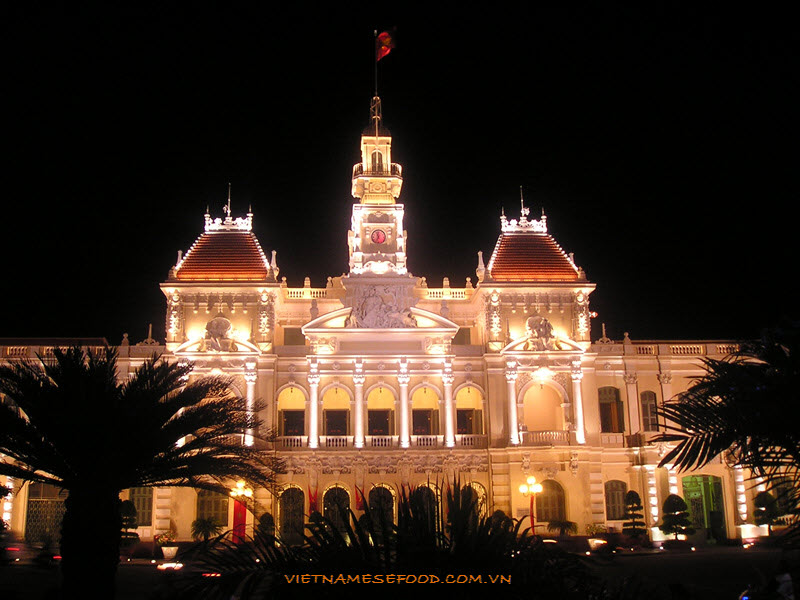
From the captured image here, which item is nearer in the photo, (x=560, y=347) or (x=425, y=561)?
(x=425, y=561)

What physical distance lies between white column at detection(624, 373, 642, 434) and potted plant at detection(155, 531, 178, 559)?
24779mm

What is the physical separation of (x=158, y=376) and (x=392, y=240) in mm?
27954

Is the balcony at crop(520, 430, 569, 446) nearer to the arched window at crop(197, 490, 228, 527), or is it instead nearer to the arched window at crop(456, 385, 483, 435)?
the arched window at crop(456, 385, 483, 435)

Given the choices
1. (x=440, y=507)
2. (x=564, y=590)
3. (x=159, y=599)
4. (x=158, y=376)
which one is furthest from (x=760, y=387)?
(x=158, y=376)

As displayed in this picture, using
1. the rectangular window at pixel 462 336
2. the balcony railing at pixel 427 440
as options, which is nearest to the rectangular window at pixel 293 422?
the balcony railing at pixel 427 440

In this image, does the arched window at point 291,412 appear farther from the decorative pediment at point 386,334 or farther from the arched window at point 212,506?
the arched window at point 212,506

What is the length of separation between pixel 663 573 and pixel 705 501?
729 inches

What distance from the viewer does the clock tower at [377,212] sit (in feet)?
148

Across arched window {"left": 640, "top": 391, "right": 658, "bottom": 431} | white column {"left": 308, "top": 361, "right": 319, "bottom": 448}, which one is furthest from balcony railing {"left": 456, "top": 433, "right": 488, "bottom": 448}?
arched window {"left": 640, "top": 391, "right": 658, "bottom": 431}

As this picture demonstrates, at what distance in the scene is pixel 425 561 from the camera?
309 inches

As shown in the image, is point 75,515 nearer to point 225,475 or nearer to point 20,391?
point 20,391

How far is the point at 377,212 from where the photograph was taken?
4641cm

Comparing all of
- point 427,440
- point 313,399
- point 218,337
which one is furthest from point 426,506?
point 218,337

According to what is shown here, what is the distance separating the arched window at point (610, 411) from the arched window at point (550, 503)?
16.3ft
